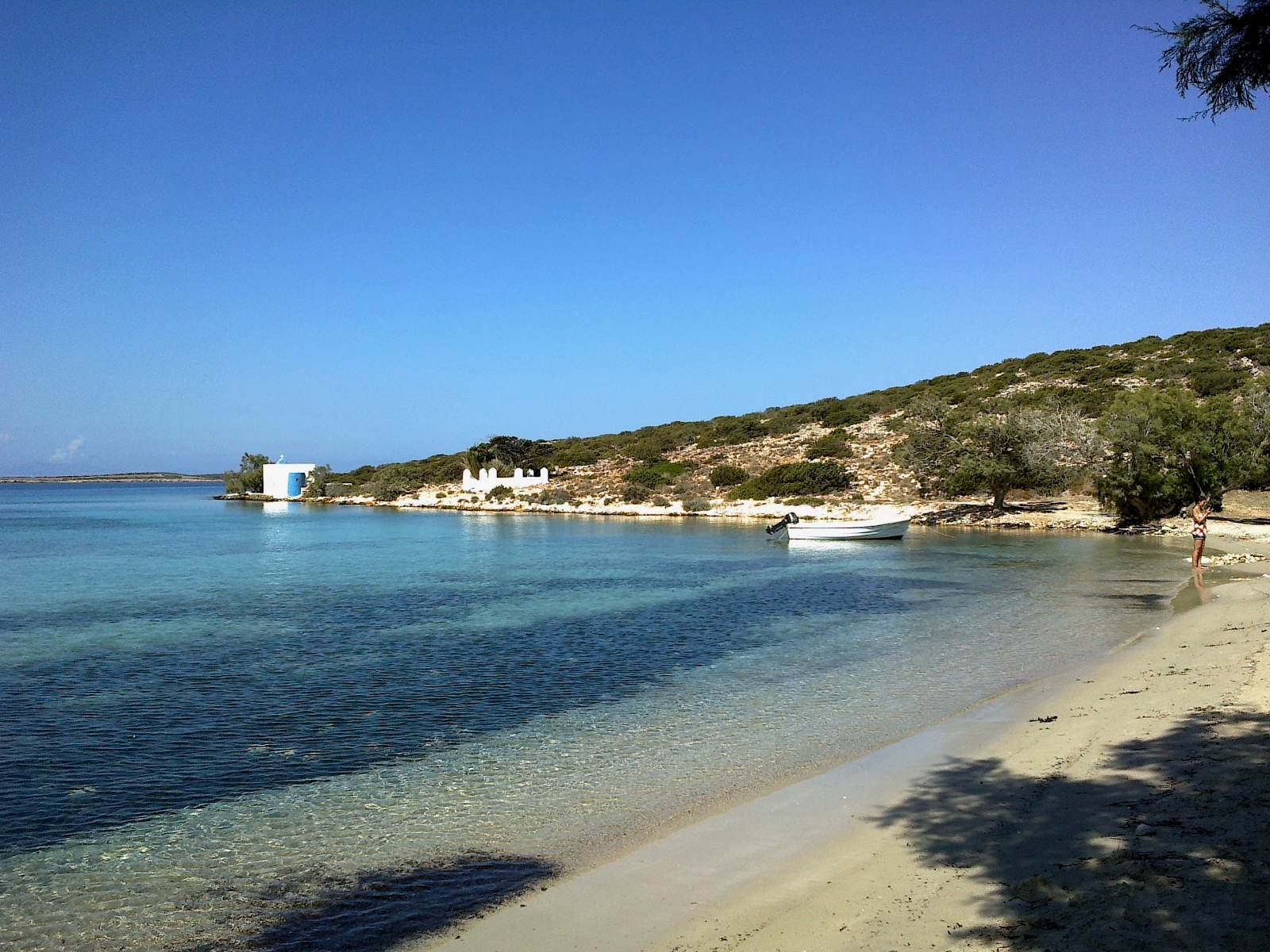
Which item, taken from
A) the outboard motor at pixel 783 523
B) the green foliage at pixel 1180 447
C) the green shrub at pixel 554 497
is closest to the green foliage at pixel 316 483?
the green shrub at pixel 554 497

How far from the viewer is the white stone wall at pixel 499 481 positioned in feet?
235

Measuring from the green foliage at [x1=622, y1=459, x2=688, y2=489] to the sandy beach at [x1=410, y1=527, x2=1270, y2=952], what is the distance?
5564 cm

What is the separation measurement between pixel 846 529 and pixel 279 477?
68.7 m

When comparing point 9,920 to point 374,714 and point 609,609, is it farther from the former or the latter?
point 609,609

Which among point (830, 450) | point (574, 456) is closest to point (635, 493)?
point (830, 450)

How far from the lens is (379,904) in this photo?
6066 mm

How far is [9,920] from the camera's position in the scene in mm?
5887

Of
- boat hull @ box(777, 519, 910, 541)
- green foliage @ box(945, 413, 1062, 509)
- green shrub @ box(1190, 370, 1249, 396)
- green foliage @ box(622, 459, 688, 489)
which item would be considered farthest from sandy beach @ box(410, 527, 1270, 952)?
green shrub @ box(1190, 370, 1249, 396)

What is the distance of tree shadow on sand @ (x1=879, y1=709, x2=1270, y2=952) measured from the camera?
475 cm

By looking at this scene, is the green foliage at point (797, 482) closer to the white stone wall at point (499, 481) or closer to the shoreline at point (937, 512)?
the shoreline at point (937, 512)

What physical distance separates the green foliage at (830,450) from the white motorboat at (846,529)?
24895mm

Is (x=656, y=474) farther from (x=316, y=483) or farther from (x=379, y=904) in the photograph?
(x=379, y=904)

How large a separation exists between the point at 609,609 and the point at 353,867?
13684mm

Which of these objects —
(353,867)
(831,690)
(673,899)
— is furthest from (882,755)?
(353,867)
